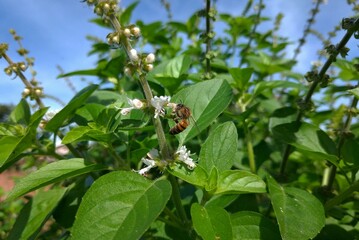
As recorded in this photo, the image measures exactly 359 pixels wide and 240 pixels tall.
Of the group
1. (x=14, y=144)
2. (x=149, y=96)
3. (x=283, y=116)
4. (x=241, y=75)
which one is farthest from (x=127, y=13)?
(x=149, y=96)

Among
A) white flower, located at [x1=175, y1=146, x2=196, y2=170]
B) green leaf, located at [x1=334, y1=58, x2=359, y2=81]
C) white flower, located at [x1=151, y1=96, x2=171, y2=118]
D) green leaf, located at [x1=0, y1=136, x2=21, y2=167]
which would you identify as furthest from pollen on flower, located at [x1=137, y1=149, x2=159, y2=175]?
green leaf, located at [x1=334, y1=58, x2=359, y2=81]

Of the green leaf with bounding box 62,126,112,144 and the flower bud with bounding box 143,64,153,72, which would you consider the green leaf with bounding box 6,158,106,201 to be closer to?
the green leaf with bounding box 62,126,112,144

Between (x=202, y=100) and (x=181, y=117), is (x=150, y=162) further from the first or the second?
(x=202, y=100)

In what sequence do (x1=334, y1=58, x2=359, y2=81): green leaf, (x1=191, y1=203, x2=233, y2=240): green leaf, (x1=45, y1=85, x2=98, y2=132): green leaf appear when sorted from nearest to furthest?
(x1=191, y1=203, x2=233, y2=240): green leaf
(x1=45, y1=85, x2=98, y2=132): green leaf
(x1=334, y1=58, x2=359, y2=81): green leaf

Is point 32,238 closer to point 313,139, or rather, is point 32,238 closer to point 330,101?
point 313,139

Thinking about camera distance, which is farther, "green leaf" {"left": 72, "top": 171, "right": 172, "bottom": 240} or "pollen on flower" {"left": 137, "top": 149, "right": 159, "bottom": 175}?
"pollen on flower" {"left": 137, "top": 149, "right": 159, "bottom": 175}

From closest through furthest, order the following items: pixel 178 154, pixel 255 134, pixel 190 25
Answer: pixel 178 154 → pixel 255 134 → pixel 190 25

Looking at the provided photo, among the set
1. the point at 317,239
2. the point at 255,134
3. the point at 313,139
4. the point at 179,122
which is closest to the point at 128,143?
the point at 179,122
